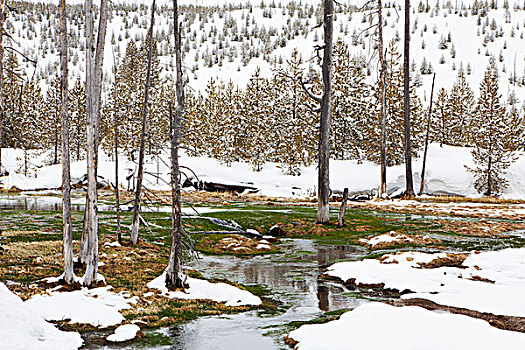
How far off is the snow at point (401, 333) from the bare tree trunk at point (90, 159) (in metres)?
5.51

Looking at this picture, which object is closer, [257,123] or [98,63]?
[98,63]

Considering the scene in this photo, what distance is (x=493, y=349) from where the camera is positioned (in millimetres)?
6930

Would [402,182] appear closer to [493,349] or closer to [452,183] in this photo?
[452,183]

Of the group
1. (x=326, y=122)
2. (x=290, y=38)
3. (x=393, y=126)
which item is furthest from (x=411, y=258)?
Answer: (x=290, y=38)

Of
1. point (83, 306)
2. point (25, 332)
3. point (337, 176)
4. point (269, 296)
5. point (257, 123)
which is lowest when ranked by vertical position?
point (269, 296)

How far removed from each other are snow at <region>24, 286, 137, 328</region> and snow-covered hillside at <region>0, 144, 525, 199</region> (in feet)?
72.2

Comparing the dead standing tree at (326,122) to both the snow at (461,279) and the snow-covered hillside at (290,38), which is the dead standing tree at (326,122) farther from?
the snow-covered hillside at (290,38)

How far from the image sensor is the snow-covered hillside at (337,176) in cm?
4109

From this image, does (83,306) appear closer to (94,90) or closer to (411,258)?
(94,90)

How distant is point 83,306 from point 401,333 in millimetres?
6327

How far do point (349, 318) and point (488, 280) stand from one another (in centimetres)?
506

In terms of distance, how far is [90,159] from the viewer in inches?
444

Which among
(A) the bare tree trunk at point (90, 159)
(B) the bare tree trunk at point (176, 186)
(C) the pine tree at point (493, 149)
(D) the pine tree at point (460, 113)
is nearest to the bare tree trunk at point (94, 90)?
(A) the bare tree trunk at point (90, 159)

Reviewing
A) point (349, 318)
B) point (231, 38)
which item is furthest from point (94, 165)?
point (231, 38)
